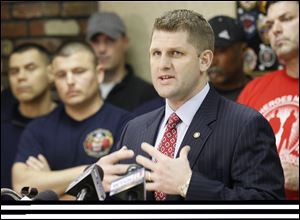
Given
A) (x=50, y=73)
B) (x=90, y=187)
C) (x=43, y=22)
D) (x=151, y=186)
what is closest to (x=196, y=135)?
(x=151, y=186)

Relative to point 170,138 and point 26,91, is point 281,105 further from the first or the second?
point 26,91

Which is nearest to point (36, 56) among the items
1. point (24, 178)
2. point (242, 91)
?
point (24, 178)

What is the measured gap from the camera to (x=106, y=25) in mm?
3469

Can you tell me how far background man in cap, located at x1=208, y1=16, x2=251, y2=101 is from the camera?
3027mm

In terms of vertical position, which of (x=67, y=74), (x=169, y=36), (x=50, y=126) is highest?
(x=169, y=36)

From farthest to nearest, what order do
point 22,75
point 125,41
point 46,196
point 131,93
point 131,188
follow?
point 125,41 < point 22,75 < point 131,93 < point 46,196 < point 131,188

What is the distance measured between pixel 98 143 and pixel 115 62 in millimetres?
668

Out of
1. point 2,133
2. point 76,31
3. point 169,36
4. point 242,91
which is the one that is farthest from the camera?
point 76,31

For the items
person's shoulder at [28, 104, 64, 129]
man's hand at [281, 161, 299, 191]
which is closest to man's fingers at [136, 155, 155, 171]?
man's hand at [281, 161, 299, 191]

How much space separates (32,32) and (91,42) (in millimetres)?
506

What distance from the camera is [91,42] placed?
354 centimetres

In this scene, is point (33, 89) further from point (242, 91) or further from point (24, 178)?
point (242, 91)

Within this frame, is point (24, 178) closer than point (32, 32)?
Yes

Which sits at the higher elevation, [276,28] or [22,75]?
[276,28]
